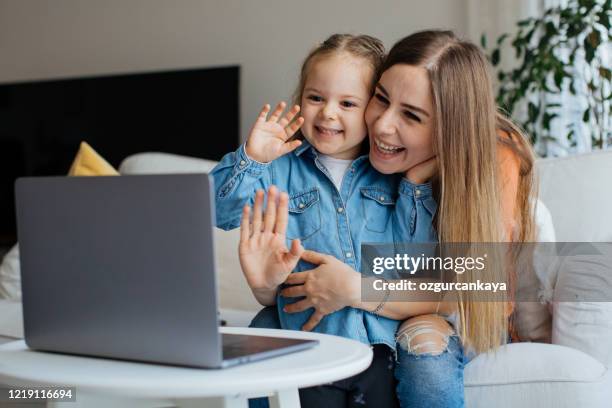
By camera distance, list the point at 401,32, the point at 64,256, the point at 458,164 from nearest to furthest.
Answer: the point at 64,256 → the point at 458,164 → the point at 401,32

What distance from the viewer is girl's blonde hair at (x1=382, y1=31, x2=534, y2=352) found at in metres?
1.53

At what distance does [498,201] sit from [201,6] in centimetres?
313

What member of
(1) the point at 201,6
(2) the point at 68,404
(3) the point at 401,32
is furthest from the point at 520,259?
(1) the point at 201,6

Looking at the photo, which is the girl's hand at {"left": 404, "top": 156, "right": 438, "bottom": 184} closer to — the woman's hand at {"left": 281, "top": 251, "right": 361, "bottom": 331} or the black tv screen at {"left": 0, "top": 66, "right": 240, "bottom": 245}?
the woman's hand at {"left": 281, "top": 251, "right": 361, "bottom": 331}

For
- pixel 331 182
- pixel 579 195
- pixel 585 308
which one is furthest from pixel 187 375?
pixel 579 195

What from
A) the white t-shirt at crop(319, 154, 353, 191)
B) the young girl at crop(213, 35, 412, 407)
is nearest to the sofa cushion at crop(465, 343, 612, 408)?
the young girl at crop(213, 35, 412, 407)

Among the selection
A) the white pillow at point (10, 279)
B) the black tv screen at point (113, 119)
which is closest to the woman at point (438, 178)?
the white pillow at point (10, 279)

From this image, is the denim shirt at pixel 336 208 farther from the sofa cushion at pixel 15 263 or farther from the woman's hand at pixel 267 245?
the sofa cushion at pixel 15 263

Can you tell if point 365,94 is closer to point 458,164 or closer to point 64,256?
point 458,164

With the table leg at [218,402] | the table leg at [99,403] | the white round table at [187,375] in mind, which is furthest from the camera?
the table leg at [99,403]

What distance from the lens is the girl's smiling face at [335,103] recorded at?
1.62 m

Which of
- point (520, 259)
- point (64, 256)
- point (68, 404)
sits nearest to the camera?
point (64, 256)

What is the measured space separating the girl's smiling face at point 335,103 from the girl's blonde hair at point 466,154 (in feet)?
0.25

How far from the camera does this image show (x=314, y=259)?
1.47m
